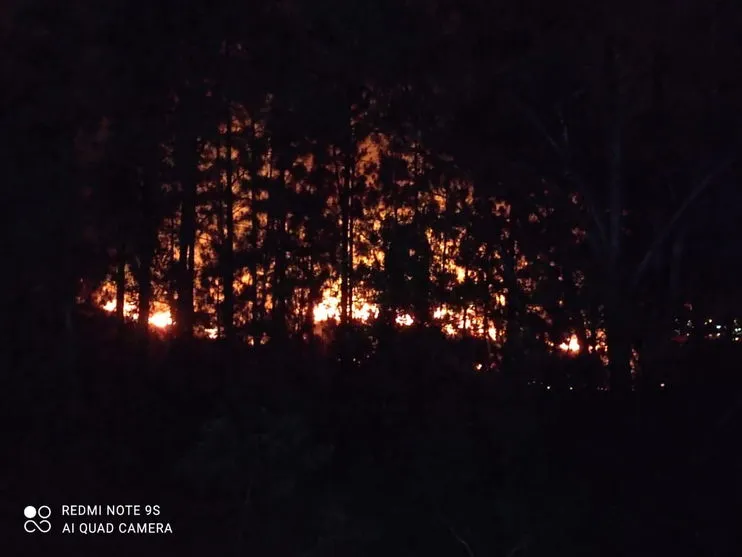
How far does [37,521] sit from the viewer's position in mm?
8242

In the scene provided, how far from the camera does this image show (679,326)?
36.9 feet

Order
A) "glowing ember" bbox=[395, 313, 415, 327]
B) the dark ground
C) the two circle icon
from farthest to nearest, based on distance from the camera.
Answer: "glowing ember" bbox=[395, 313, 415, 327] < the dark ground < the two circle icon

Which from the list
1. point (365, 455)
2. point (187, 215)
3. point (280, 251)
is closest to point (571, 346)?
point (365, 455)

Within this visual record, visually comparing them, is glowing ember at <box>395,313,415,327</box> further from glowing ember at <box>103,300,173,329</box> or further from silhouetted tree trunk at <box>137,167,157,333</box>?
silhouetted tree trunk at <box>137,167,157,333</box>

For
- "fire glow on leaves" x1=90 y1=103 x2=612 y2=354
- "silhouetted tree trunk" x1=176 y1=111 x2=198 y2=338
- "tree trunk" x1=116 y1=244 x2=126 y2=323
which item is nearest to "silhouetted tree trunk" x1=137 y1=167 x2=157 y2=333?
"fire glow on leaves" x1=90 y1=103 x2=612 y2=354

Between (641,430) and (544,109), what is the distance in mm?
3542

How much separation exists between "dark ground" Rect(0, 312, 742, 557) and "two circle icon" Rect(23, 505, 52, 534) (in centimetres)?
7

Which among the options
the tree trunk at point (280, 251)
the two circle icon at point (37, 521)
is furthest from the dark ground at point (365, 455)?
the tree trunk at point (280, 251)

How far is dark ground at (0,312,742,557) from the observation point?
8.31m

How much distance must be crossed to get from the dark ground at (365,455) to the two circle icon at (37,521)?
69mm

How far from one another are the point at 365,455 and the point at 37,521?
2947mm

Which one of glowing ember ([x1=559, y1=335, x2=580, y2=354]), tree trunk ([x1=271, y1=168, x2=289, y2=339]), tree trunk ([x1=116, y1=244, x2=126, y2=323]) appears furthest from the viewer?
tree trunk ([x1=271, y1=168, x2=289, y2=339])

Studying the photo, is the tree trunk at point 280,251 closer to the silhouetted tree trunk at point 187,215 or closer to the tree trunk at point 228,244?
the tree trunk at point 228,244

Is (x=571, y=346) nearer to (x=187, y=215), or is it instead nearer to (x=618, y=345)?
(x=618, y=345)
